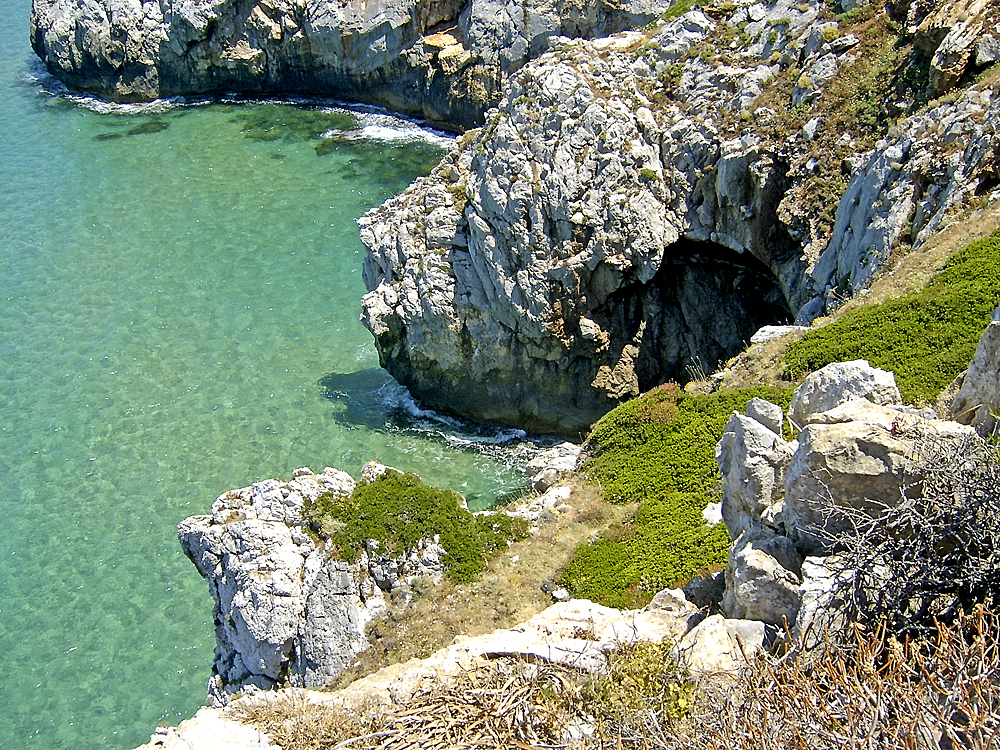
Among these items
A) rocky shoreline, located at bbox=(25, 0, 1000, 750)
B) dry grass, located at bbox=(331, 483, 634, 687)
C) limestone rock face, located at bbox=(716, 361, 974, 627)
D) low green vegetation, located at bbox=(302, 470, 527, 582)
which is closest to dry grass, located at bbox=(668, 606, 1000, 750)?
limestone rock face, located at bbox=(716, 361, 974, 627)

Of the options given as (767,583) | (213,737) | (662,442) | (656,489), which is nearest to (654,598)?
(767,583)

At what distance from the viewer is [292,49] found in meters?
60.9

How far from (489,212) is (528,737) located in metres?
21.7

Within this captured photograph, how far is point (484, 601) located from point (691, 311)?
1555 centimetres

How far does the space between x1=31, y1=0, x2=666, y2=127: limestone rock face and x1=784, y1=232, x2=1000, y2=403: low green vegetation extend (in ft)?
121

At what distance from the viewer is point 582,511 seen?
63.4ft

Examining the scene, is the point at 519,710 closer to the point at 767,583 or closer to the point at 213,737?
the point at 767,583

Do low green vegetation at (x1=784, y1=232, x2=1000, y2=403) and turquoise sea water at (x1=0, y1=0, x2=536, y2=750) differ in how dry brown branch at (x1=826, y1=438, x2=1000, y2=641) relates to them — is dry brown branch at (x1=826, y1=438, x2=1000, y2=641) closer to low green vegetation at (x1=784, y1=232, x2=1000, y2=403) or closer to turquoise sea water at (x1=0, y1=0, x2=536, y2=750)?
low green vegetation at (x1=784, y1=232, x2=1000, y2=403)

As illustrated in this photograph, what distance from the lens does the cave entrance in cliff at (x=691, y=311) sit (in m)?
29.5

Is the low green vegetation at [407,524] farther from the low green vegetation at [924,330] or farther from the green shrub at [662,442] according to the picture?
the low green vegetation at [924,330]

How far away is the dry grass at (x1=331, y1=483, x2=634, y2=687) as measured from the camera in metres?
16.4

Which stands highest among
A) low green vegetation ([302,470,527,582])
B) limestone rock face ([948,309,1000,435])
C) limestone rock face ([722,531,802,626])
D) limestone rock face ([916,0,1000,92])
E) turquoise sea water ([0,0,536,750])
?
limestone rock face ([916,0,1000,92])

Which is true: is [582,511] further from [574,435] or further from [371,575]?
[574,435]

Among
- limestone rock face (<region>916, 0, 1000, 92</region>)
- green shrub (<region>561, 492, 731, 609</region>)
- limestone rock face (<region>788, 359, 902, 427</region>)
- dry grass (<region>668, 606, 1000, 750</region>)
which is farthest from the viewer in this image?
limestone rock face (<region>916, 0, 1000, 92</region>)
